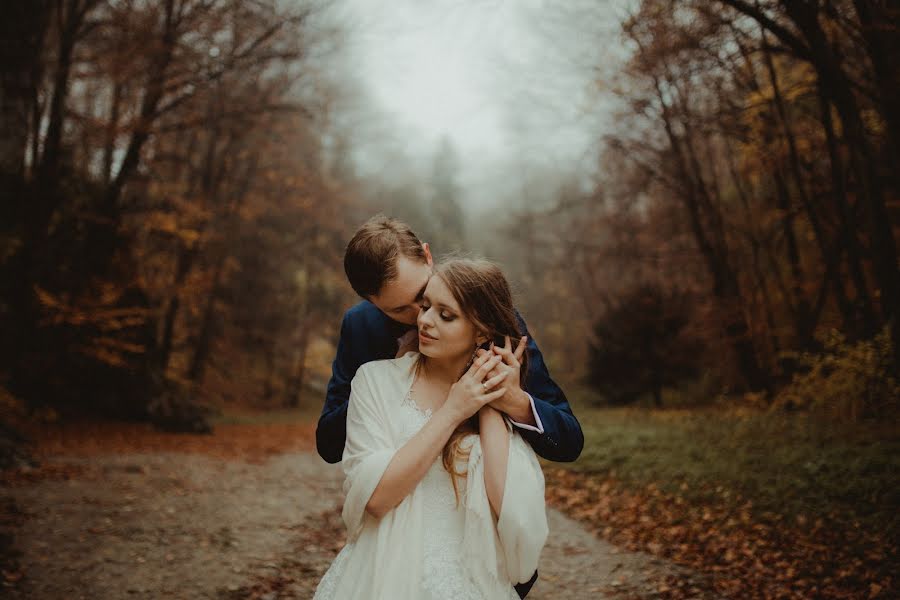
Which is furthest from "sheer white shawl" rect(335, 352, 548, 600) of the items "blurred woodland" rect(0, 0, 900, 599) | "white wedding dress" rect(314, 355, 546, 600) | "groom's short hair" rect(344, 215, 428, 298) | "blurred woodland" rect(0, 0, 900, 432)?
"blurred woodland" rect(0, 0, 900, 432)

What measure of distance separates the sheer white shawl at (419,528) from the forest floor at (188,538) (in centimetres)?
331

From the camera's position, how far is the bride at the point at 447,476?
174 centimetres

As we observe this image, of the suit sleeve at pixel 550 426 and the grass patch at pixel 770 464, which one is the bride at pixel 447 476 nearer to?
the suit sleeve at pixel 550 426

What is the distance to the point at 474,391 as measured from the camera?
178 cm

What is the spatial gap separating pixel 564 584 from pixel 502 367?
3.97 meters

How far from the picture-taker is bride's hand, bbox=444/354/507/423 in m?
1.77

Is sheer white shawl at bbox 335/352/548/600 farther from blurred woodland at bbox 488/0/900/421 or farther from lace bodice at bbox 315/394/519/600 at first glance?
blurred woodland at bbox 488/0/900/421

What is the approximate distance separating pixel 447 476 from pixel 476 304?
1.80 feet

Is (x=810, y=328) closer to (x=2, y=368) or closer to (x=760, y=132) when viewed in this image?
(x=760, y=132)

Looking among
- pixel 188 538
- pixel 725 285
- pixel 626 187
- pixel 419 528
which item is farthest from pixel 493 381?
pixel 626 187

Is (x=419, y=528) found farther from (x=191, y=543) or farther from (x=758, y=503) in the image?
(x=758, y=503)

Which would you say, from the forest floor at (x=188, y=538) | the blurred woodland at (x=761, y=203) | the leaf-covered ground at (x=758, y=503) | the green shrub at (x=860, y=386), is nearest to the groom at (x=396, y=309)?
the forest floor at (x=188, y=538)

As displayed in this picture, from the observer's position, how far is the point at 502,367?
1.84 meters

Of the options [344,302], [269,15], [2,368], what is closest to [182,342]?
[344,302]
